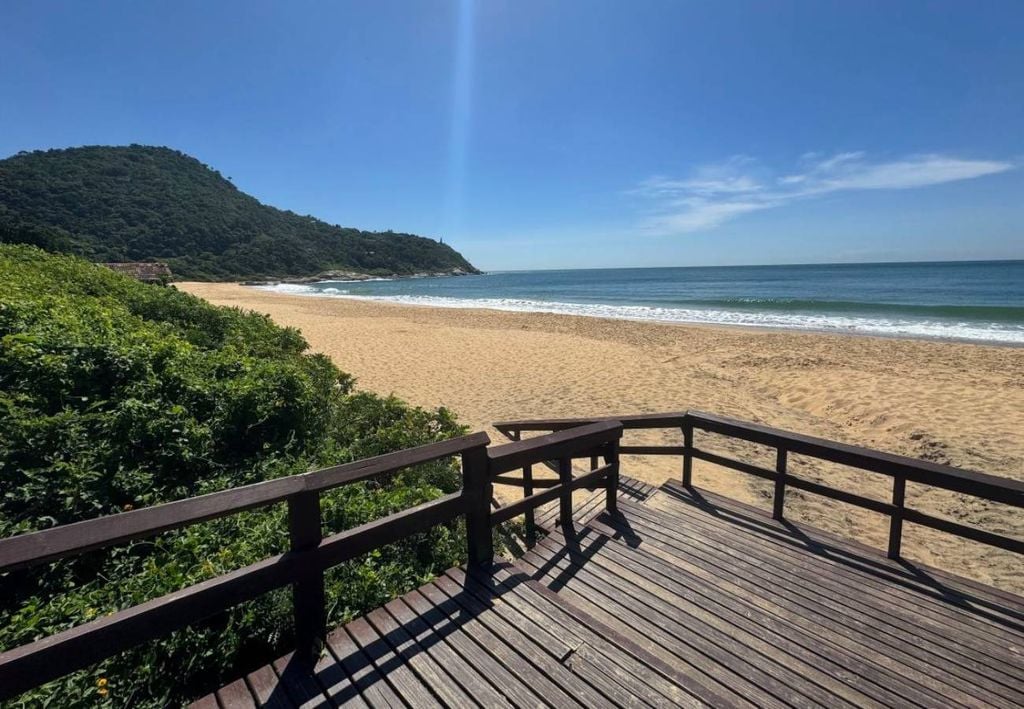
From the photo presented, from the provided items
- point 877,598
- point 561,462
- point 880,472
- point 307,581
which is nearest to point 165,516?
point 307,581

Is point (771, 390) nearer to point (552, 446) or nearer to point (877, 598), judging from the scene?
point (877, 598)

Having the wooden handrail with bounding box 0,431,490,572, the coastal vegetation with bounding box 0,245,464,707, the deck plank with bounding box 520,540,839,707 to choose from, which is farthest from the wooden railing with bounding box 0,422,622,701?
the deck plank with bounding box 520,540,839,707

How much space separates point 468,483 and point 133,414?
2603mm

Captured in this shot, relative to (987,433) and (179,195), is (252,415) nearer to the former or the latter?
(987,433)

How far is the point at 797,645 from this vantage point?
2635 millimetres

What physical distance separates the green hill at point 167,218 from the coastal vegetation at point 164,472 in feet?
210

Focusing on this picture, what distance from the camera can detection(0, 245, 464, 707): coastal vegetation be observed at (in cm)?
228

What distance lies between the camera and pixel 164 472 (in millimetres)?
3471

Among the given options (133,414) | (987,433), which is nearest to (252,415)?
(133,414)

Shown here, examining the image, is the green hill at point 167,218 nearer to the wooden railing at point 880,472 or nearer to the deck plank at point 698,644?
the wooden railing at point 880,472

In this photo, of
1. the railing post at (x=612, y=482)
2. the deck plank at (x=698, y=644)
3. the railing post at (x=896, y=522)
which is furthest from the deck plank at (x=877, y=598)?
the deck plank at (x=698, y=644)

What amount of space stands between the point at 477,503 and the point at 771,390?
1084 centimetres

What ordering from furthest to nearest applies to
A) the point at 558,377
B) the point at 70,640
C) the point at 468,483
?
the point at 558,377, the point at 468,483, the point at 70,640

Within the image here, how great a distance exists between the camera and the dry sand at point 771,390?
6152mm
